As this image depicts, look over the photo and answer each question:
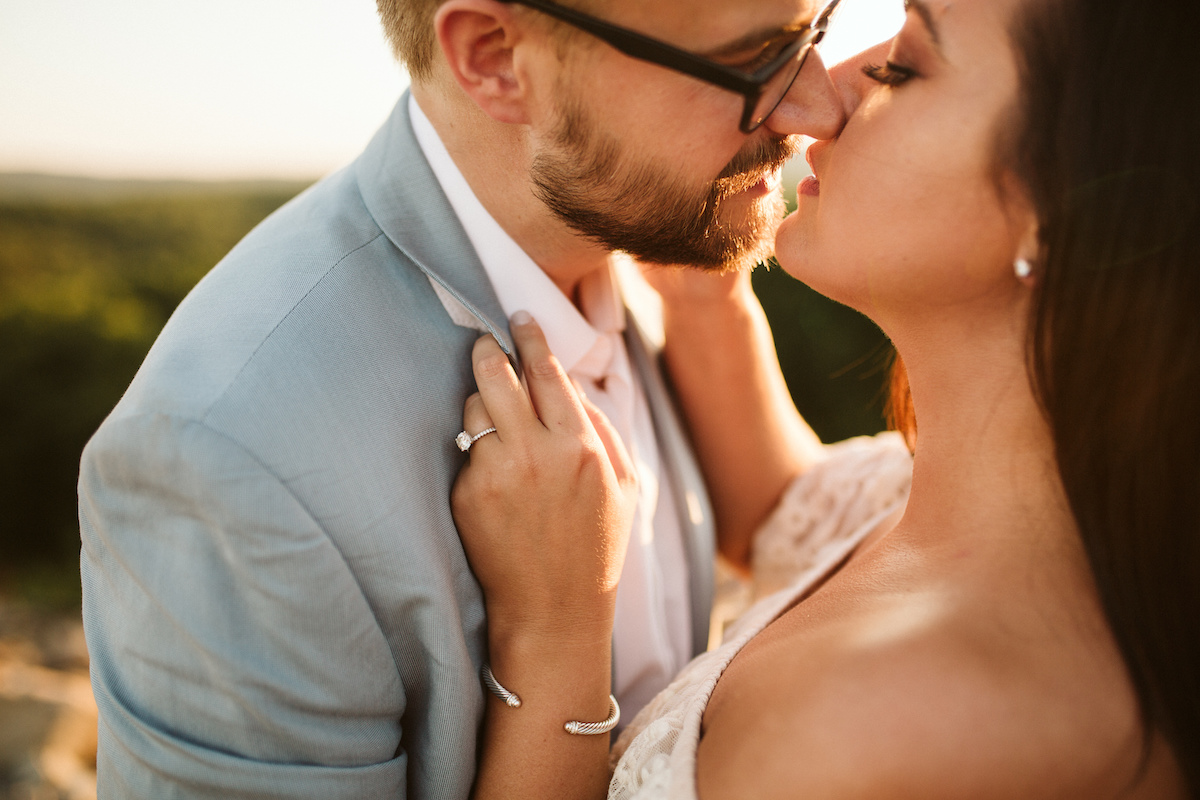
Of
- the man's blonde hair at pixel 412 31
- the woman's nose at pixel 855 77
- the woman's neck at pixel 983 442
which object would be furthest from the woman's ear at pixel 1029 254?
the man's blonde hair at pixel 412 31

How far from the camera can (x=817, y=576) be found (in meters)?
2.27

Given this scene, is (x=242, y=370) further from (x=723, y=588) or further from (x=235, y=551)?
(x=723, y=588)

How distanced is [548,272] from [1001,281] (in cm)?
122

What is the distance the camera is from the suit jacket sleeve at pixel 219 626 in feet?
4.92

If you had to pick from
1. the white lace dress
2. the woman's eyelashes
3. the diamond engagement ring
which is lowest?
the white lace dress

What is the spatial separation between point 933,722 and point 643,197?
1.46m

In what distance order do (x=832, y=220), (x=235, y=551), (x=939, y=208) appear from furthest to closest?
(x=832, y=220) → (x=939, y=208) → (x=235, y=551)

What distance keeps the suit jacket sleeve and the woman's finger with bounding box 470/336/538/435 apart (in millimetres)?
465

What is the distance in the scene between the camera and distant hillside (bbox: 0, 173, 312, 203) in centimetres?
767

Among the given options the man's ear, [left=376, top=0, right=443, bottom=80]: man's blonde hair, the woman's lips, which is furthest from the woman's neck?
[left=376, top=0, right=443, bottom=80]: man's blonde hair

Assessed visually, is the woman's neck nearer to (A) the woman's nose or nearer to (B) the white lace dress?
(B) the white lace dress

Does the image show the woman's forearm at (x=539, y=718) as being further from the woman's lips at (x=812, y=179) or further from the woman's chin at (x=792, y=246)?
the woman's lips at (x=812, y=179)

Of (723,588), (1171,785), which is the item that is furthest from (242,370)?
(723,588)

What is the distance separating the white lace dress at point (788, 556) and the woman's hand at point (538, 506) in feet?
0.90
